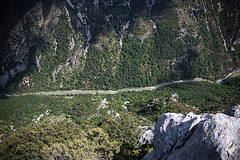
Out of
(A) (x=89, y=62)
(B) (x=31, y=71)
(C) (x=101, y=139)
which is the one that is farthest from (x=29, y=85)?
(C) (x=101, y=139)

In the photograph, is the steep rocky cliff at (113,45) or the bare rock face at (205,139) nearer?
the bare rock face at (205,139)

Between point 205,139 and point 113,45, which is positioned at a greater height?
point 113,45

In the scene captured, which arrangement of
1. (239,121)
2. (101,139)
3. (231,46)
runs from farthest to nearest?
1. (231,46)
2. (101,139)
3. (239,121)

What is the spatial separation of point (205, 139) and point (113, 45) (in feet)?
467

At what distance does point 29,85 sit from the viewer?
137 meters

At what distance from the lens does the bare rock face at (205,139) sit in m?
21.2

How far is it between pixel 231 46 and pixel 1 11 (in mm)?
191873

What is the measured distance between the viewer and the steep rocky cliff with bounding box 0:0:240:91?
139250 millimetres

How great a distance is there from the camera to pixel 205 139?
72.7 ft

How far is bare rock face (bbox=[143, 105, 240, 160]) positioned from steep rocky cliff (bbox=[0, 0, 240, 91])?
119m

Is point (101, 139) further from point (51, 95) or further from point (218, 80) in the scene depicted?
point (218, 80)

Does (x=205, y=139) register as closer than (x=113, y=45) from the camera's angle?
Yes

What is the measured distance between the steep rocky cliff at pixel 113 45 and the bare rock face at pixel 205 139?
119m

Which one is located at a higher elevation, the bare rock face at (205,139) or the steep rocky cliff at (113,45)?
the steep rocky cliff at (113,45)
